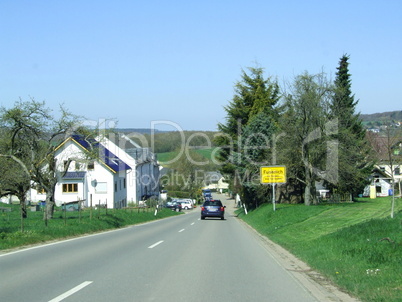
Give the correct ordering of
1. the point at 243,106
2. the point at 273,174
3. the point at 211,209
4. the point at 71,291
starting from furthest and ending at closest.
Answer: the point at 243,106, the point at 211,209, the point at 273,174, the point at 71,291

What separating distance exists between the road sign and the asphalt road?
17841mm

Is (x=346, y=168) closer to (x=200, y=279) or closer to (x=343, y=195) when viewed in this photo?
(x=343, y=195)

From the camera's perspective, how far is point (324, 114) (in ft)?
110

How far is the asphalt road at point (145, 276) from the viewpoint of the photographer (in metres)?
7.35

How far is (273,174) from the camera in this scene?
32.0 metres

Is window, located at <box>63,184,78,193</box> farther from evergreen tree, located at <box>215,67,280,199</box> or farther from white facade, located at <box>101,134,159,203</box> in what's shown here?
evergreen tree, located at <box>215,67,280,199</box>

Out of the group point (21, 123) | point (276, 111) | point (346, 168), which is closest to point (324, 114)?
point (346, 168)

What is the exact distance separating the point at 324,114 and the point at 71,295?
29.0 meters

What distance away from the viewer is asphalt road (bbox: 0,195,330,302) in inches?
289

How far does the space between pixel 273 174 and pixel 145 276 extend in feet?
78.0

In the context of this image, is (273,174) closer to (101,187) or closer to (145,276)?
(145,276)

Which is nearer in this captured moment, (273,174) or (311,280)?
(311,280)

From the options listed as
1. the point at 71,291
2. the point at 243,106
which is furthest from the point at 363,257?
the point at 243,106

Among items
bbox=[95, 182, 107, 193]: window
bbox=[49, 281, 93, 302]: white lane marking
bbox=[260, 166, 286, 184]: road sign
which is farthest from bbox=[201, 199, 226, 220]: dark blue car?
bbox=[49, 281, 93, 302]: white lane marking
